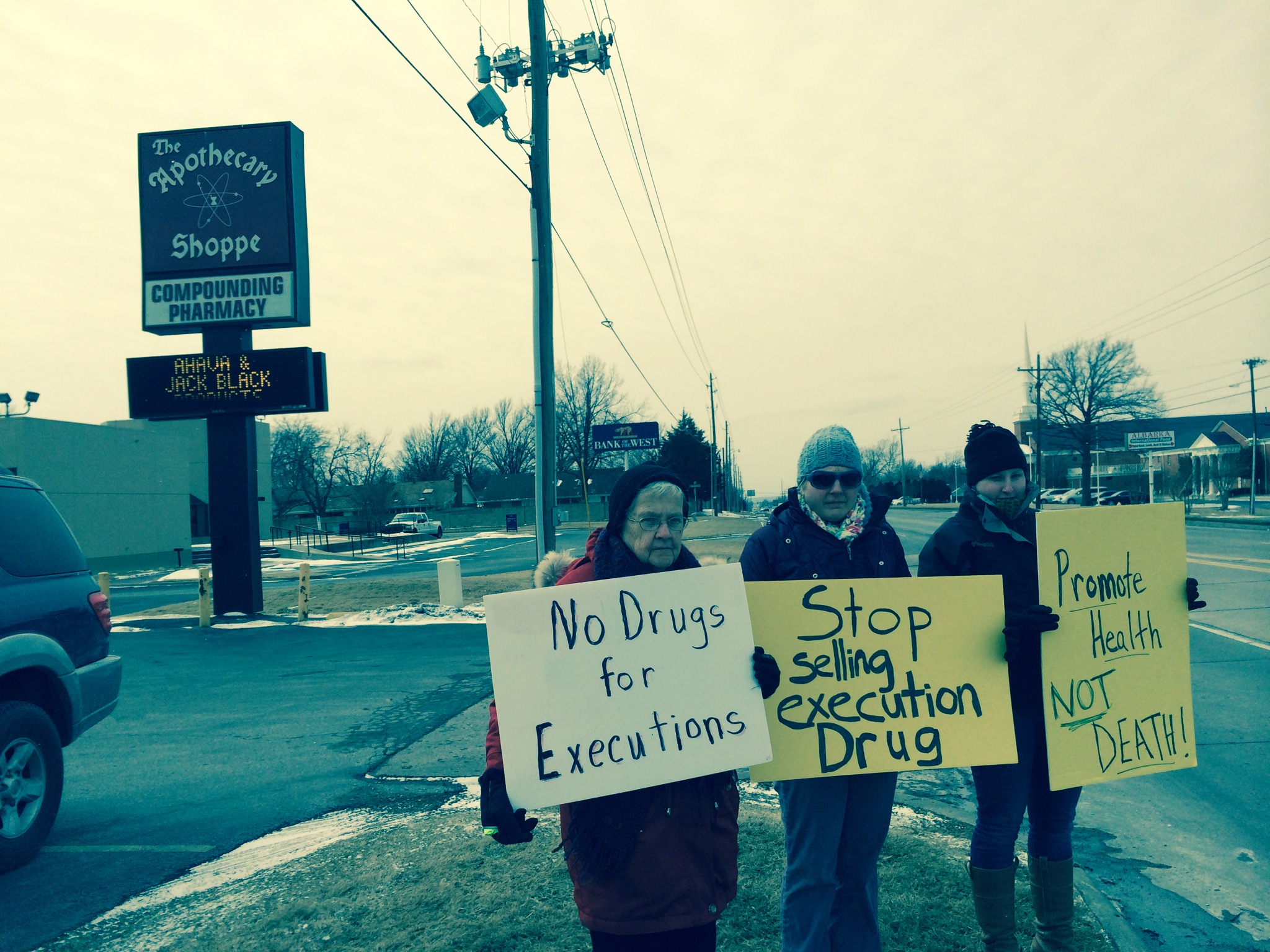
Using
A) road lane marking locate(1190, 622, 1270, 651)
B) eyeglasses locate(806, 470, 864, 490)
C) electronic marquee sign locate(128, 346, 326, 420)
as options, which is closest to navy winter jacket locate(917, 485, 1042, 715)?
eyeglasses locate(806, 470, 864, 490)

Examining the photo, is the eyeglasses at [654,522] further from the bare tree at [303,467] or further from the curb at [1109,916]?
the bare tree at [303,467]

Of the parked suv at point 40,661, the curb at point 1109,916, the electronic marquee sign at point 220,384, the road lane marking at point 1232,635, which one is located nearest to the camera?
the curb at point 1109,916

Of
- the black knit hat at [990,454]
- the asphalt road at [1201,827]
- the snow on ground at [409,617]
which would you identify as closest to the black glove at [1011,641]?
the black knit hat at [990,454]

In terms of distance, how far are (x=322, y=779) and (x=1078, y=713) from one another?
483 cm

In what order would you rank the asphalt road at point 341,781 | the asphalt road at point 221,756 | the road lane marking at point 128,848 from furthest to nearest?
the road lane marking at point 128,848
the asphalt road at point 221,756
the asphalt road at point 341,781

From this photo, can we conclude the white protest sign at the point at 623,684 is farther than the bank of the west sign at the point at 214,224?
No

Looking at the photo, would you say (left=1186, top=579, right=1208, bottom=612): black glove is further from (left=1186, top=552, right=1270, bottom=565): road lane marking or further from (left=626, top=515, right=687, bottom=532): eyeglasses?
(left=1186, top=552, right=1270, bottom=565): road lane marking

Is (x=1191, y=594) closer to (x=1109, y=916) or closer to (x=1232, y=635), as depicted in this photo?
(x=1109, y=916)

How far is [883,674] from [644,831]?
3.82 ft

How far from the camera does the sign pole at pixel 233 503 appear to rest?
1622 cm

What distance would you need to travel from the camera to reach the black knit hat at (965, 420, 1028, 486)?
318cm

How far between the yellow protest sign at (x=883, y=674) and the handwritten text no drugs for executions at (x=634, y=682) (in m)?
0.33

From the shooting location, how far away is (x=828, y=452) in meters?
3.04

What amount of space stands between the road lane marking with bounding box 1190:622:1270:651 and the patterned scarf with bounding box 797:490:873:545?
7835mm
